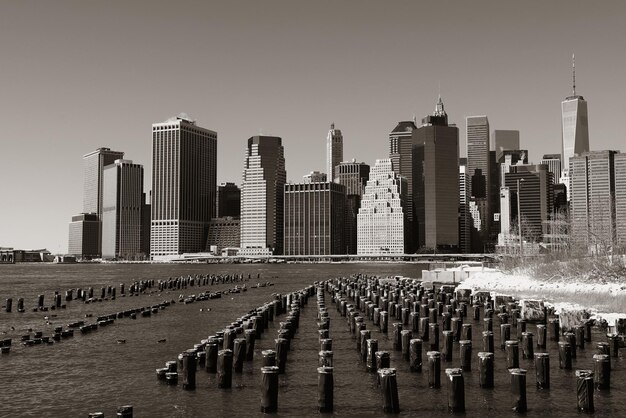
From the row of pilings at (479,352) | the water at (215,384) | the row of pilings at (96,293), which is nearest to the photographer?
the row of pilings at (479,352)

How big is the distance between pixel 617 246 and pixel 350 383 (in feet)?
200

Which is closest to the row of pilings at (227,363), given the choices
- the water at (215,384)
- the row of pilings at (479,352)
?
the water at (215,384)

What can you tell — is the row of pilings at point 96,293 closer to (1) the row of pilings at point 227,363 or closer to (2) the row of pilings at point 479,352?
(2) the row of pilings at point 479,352

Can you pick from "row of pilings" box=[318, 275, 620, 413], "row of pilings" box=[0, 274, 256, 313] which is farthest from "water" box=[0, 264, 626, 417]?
"row of pilings" box=[0, 274, 256, 313]

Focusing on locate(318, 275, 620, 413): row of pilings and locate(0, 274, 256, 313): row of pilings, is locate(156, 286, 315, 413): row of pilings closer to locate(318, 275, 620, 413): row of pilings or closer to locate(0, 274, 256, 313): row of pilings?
locate(318, 275, 620, 413): row of pilings

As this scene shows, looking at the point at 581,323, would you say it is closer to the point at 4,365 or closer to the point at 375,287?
the point at 4,365

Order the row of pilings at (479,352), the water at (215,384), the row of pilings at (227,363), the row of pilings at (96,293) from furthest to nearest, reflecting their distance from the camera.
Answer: the row of pilings at (96,293), the water at (215,384), the row of pilings at (227,363), the row of pilings at (479,352)

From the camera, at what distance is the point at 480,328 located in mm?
51438

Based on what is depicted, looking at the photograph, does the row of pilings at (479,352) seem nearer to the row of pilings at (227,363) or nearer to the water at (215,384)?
the water at (215,384)

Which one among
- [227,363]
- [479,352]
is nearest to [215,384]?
[227,363]

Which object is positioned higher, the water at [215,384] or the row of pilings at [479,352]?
the row of pilings at [479,352]

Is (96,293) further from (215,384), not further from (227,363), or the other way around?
(227,363)

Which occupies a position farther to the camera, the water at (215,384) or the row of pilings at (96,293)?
the row of pilings at (96,293)

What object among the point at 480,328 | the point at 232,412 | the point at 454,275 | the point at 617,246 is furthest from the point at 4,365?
the point at 454,275
